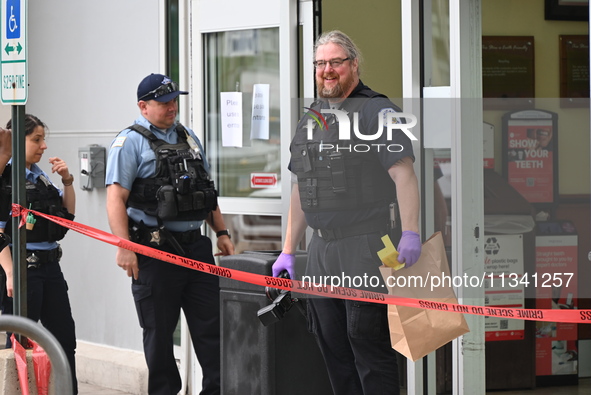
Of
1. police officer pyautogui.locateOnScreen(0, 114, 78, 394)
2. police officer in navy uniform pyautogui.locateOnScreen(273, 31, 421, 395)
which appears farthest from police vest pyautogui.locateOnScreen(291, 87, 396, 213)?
police officer pyautogui.locateOnScreen(0, 114, 78, 394)

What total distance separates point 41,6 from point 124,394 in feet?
10.8

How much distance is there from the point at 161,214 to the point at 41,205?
3.26 feet

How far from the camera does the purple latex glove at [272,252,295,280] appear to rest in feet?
18.0

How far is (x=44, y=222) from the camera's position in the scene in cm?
645

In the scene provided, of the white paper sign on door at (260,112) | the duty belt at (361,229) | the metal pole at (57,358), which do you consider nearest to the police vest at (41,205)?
the white paper sign on door at (260,112)

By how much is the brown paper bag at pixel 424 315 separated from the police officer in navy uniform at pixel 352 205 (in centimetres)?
9

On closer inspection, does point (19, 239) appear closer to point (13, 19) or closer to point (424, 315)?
point (13, 19)

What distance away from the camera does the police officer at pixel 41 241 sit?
6.43 meters

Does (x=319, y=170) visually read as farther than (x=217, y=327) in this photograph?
No

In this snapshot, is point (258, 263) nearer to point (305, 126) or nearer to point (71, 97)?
point (305, 126)

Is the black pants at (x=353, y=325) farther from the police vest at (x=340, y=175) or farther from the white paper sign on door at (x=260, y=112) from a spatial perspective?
the white paper sign on door at (x=260, y=112)

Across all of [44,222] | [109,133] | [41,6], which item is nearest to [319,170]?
[44,222]

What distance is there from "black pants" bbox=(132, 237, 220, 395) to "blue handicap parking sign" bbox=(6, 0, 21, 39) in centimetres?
145

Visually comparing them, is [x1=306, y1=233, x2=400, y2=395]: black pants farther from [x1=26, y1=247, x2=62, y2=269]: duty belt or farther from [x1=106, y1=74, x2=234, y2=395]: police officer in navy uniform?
[x1=26, y1=247, x2=62, y2=269]: duty belt
